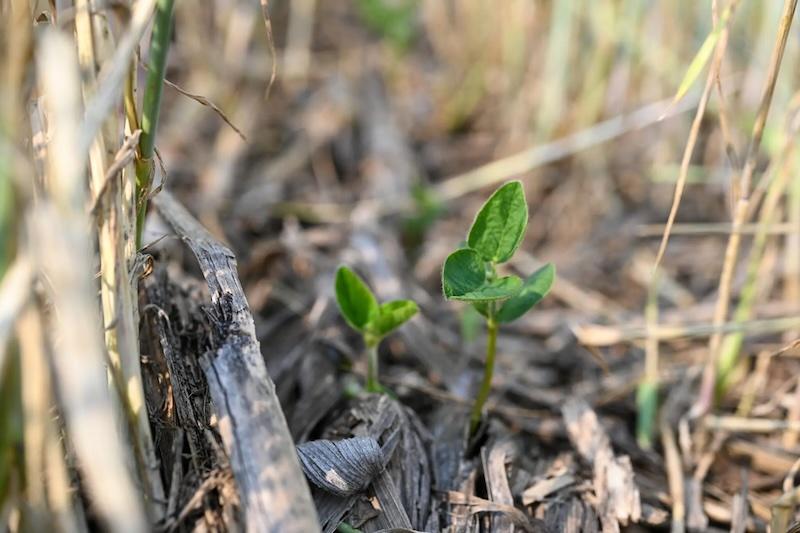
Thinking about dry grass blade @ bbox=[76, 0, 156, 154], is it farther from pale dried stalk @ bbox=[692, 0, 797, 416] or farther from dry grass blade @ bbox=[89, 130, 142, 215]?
pale dried stalk @ bbox=[692, 0, 797, 416]

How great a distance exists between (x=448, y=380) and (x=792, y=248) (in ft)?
2.42

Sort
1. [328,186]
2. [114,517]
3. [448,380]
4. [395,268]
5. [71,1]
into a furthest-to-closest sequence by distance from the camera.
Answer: [328,186] → [395,268] → [448,380] → [71,1] → [114,517]

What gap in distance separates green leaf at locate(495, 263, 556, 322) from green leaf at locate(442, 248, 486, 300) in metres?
0.05

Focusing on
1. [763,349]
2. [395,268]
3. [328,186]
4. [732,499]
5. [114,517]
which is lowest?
[732,499]

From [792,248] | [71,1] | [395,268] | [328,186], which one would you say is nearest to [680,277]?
[792,248]

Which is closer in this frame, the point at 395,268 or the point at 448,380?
the point at 448,380

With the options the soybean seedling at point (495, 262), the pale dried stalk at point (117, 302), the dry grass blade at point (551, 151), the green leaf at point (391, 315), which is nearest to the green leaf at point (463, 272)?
the soybean seedling at point (495, 262)

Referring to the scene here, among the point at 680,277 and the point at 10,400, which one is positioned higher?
the point at 10,400

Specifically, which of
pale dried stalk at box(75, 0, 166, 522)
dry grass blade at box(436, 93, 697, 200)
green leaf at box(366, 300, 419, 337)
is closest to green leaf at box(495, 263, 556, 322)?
green leaf at box(366, 300, 419, 337)

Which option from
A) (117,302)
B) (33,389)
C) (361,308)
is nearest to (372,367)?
(361,308)

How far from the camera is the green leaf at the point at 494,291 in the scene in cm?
82

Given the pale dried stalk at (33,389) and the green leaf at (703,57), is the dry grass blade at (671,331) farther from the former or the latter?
the pale dried stalk at (33,389)

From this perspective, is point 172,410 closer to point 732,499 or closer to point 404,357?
point 404,357

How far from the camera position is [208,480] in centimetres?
70
